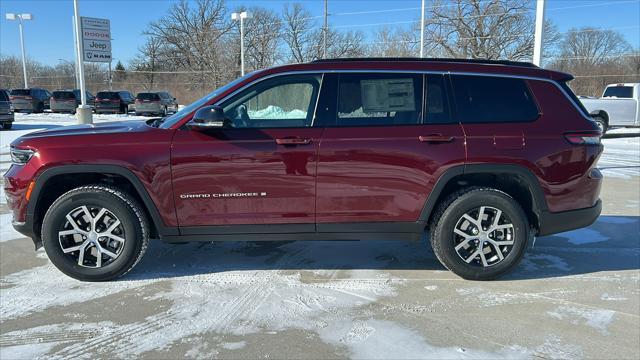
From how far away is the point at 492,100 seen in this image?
4.12 m

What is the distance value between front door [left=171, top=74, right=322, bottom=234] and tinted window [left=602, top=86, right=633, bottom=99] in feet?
63.6

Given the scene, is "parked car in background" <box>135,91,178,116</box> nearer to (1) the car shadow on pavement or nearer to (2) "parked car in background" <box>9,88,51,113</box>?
(2) "parked car in background" <box>9,88,51,113</box>

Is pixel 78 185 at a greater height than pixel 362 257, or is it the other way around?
pixel 78 185

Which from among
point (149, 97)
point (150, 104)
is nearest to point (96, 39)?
point (149, 97)

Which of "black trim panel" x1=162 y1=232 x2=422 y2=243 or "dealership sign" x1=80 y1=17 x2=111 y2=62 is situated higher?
"dealership sign" x1=80 y1=17 x2=111 y2=62

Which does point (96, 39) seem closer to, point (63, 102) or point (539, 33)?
point (63, 102)

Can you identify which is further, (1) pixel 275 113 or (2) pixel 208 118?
(1) pixel 275 113

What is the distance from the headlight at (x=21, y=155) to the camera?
12.8 feet

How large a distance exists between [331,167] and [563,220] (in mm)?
2153

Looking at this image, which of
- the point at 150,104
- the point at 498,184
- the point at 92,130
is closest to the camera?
the point at 92,130

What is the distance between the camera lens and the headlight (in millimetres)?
3910

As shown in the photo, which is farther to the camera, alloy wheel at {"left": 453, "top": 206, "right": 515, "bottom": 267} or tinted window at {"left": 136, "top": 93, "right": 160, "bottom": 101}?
tinted window at {"left": 136, "top": 93, "right": 160, "bottom": 101}

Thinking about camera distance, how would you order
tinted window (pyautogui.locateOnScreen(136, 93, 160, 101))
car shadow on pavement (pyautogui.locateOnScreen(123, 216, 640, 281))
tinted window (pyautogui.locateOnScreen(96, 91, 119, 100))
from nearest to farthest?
car shadow on pavement (pyautogui.locateOnScreen(123, 216, 640, 281)) < tinted window (pyautogui.locateOnScreen(136, 93, 160, 101)) < tinted window (pyautogui.locateOnScreen(96, 91, 119, 100))

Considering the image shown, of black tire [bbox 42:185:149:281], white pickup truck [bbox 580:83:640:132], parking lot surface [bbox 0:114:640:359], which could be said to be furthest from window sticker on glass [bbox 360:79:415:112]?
white pickup truck [bbox 580:83:640:132]
